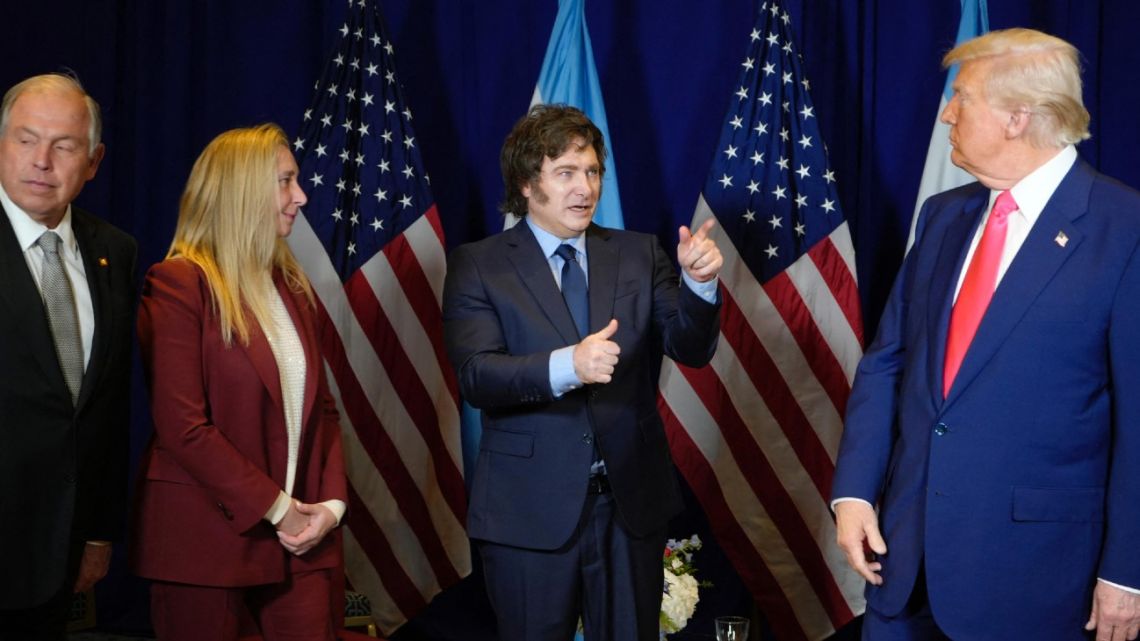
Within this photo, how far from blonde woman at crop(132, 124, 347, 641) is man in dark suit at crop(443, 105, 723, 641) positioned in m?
0.39

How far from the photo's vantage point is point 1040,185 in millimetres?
2252

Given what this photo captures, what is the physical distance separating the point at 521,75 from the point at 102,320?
100 inches

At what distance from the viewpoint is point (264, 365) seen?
8.91 feet

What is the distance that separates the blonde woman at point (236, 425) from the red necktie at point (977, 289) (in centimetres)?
146

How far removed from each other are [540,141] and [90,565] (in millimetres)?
1469

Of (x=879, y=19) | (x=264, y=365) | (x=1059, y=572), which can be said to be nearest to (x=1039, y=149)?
(x=1059, y=572)

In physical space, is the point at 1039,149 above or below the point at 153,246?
above

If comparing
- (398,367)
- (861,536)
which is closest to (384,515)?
(398,367)

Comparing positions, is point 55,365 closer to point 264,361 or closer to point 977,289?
point 264,361

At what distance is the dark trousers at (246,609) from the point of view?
8.50 feet

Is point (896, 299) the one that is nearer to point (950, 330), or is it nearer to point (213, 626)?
point (950, 330)

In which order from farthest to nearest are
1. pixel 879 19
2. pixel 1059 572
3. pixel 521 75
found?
pixel 521 75
pixel 879 19
pixel 1059 572

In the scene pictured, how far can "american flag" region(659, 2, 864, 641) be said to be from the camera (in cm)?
405

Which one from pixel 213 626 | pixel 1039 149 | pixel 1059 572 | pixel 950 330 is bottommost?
pixel 213 626
